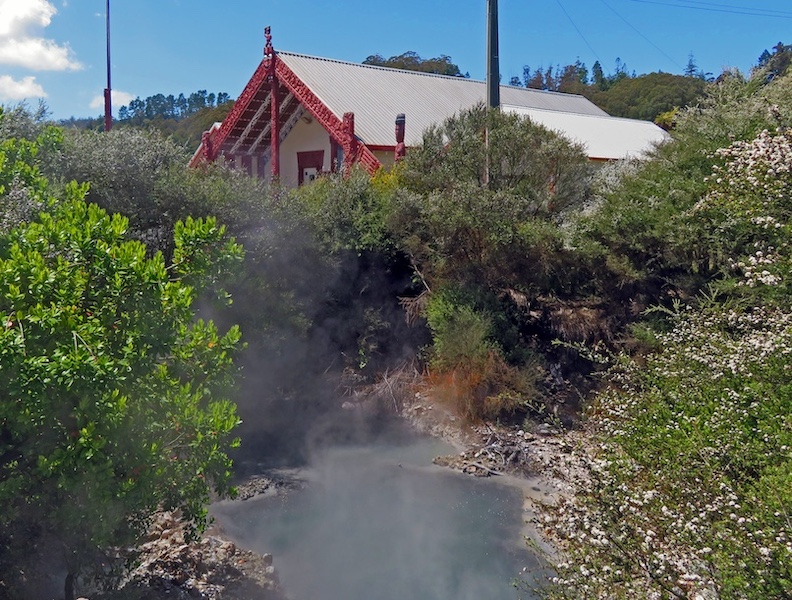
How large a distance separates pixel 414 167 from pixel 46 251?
1059 centimetres

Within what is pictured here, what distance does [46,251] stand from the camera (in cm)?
564

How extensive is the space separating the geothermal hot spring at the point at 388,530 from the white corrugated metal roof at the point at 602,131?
15794mm

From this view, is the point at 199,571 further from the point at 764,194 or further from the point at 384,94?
the point at 384,94

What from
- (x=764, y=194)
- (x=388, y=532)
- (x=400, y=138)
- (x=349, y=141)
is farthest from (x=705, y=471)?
(x=349, y=141)

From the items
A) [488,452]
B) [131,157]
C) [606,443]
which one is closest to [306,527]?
[488,452]

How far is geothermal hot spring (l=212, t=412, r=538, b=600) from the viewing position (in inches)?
335

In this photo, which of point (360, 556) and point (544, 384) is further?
point (544, 384)

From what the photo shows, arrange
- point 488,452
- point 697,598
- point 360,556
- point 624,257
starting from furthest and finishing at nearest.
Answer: point 624,257 < point 488,452 < point 360,556 < point 697,598

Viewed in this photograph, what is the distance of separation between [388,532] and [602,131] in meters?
21.9

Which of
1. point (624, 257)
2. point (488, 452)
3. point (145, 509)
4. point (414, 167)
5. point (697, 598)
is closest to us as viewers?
point (697, 598)

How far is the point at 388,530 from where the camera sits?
32.6 feet

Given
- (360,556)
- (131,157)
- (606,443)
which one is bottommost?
Answer: (360,556)

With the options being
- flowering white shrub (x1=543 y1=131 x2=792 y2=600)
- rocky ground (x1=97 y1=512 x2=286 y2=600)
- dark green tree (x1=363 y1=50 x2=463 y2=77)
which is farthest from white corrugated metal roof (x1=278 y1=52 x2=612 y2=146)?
dark green tree (x1=363 y1=50 x2=463 y2=77)

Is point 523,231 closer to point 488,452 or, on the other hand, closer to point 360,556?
point 488,452
